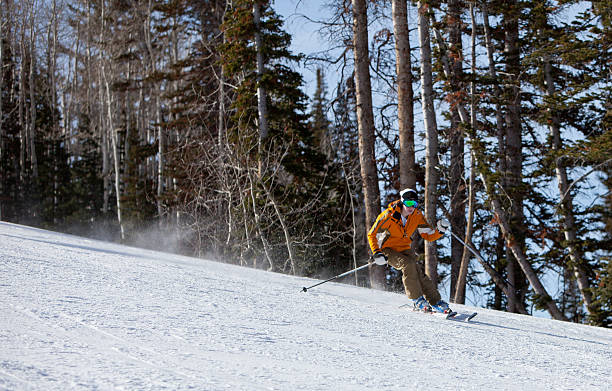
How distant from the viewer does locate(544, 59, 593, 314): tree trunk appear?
14117mm

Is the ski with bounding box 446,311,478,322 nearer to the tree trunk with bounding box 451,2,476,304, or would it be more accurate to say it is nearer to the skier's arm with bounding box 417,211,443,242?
the skier's arm with bounding box 417,211,443,242

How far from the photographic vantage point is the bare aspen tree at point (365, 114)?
41.9ft

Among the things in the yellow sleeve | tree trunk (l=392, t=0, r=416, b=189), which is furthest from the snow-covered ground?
tree trunk (l=392, t=0, r=416, b=189)

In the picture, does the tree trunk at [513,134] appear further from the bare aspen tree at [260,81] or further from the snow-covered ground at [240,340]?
the snow-covered ground at [240,340]

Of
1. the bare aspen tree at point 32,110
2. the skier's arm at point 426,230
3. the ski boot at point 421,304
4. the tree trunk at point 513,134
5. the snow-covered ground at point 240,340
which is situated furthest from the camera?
the bare aspen tree at point 32,110

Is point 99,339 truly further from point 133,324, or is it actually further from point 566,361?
point 566,361

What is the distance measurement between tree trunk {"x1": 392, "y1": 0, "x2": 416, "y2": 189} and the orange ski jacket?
5081mm

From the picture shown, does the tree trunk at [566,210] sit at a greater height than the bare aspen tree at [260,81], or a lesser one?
lesser

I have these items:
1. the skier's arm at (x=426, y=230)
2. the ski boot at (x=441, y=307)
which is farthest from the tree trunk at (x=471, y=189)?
the ski boot at (x=441, y=307)

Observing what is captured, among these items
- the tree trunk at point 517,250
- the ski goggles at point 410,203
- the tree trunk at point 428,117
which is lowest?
the tree trunk at point 517,250

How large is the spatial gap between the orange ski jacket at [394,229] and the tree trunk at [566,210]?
8605mm

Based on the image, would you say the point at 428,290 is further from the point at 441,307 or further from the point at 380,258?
the point at 380,258

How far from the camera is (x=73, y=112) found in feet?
118

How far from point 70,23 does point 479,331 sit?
108 feet
